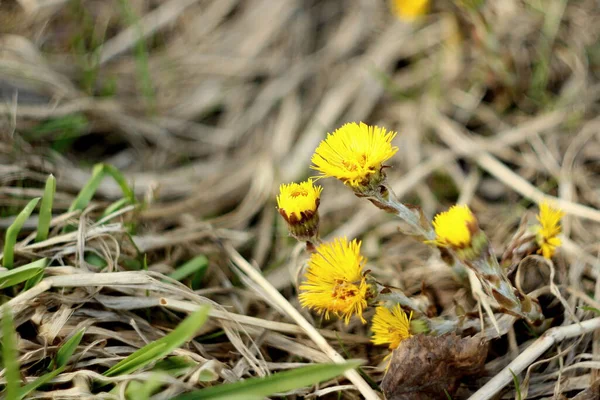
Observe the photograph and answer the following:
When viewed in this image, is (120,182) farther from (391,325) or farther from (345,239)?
(391,325)

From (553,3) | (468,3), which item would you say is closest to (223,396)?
(468,3)

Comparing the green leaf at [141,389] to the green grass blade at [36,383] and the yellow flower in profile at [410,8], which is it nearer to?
the green grass blade at [36,383]

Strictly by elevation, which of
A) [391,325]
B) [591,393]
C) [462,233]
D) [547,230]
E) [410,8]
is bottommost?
[591,393]

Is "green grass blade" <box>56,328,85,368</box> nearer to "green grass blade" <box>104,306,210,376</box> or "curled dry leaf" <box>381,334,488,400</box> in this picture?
"green grass blade" <box>104,306,210,376</box>

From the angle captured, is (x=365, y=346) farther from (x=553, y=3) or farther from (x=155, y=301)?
(x=553, y=3)

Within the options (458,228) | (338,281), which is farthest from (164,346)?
(458,228)

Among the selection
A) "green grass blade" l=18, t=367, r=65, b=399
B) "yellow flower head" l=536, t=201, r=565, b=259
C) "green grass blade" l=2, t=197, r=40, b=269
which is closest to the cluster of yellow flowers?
"yellow flower head" l=536, t=201, r=565, b=259
